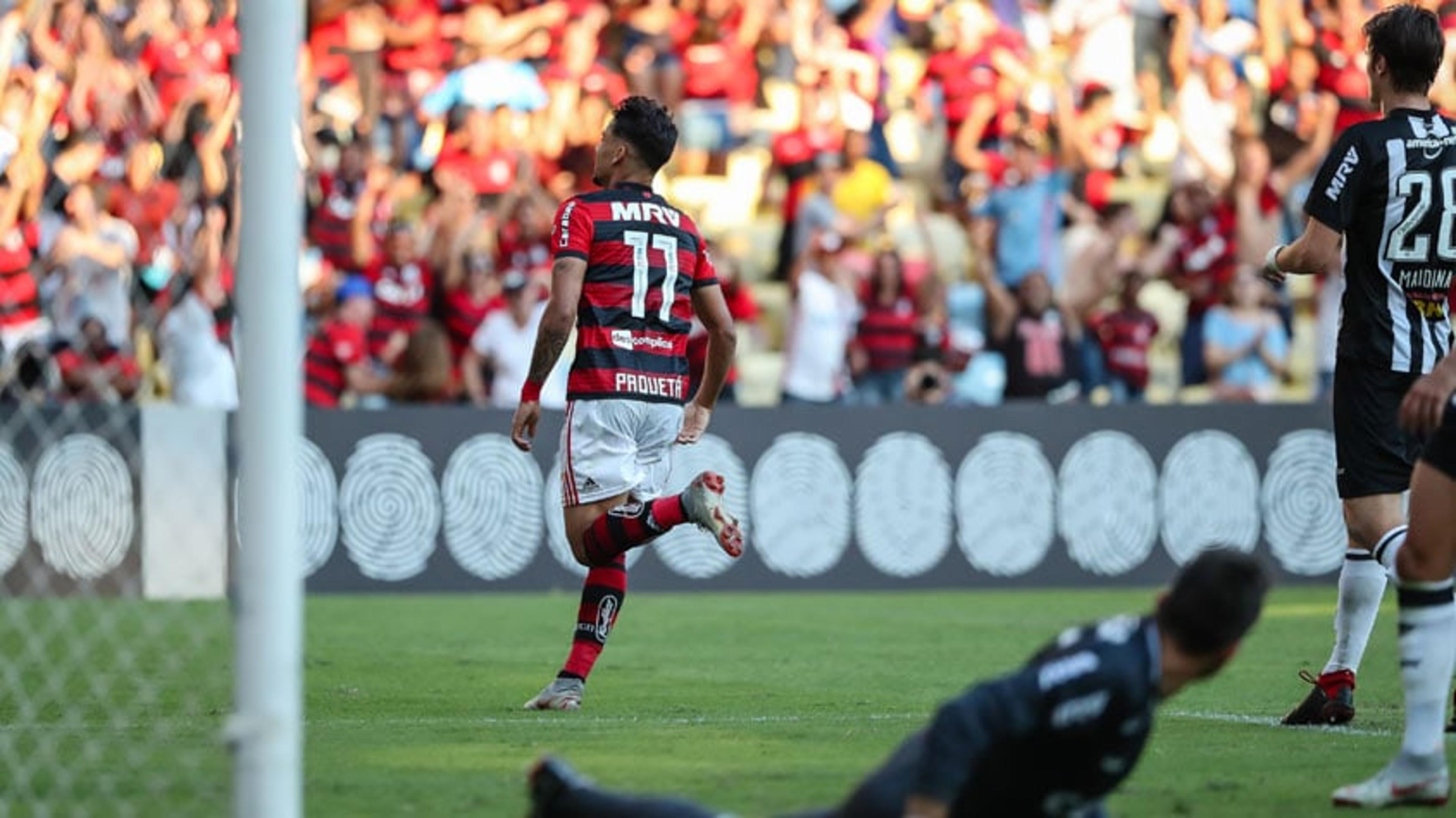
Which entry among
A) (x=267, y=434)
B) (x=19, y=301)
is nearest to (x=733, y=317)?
(x=19, y=301)

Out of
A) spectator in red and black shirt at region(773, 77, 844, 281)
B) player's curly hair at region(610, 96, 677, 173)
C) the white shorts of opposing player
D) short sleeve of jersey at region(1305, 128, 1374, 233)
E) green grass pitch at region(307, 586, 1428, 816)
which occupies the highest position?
spectator in red and black shirt at region(773, 77, 844, 281)

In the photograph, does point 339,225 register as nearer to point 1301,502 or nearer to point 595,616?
point 1301,502

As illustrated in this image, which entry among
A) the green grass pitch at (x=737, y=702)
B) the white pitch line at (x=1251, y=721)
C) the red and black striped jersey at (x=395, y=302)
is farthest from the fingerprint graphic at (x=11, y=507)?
the white pitch line at (x=1251, y=721)

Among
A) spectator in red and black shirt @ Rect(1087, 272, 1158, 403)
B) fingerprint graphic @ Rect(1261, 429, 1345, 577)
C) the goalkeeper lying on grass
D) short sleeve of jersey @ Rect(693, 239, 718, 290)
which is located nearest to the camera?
the goalkeeper lying on grass

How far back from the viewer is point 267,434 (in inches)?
199

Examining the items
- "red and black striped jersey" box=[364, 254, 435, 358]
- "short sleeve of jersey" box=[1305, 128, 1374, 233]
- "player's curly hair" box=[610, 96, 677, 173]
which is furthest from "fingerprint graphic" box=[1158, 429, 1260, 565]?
"short sleeve of jersey" box=[1305, 128, 1374, 233]

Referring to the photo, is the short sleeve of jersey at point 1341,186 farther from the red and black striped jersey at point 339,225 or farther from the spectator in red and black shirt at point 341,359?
the red and black striped jersey at point 339,225

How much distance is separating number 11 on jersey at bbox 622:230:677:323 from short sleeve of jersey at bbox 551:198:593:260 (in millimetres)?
156

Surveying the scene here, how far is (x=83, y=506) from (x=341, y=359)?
273 cm

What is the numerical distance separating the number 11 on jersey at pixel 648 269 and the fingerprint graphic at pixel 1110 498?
8.80 m

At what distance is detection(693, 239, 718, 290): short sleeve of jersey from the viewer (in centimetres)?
929

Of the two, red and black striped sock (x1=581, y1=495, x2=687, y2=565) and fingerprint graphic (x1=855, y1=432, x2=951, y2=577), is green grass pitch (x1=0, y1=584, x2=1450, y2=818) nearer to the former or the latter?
red and black striped sock (x1=581, y1=495, x2=687, y2=565)

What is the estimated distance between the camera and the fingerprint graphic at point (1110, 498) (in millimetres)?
17469

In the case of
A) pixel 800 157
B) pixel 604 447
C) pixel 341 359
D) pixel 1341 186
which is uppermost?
pixel 800 157
